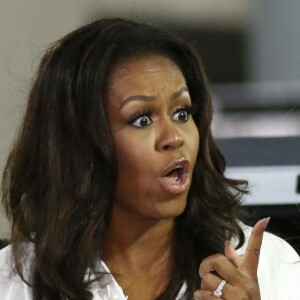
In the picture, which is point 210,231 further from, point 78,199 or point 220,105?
point 220,105

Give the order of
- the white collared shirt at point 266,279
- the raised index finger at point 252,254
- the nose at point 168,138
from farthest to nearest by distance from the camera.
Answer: the white collared shirt at point 266,279 → the nose at point 168,138 → the raised index finger at point 252,254

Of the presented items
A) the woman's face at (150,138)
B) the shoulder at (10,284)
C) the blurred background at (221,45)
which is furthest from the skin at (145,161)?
the blurred background at (221,45)

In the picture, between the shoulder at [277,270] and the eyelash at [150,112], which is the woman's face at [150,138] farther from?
the shoulder at [277,270]

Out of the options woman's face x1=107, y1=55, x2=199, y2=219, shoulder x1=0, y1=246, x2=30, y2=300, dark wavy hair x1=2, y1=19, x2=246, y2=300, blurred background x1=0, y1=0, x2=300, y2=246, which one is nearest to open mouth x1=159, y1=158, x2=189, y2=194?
woman's face x1=107, y1=55, x2=199, y2=219

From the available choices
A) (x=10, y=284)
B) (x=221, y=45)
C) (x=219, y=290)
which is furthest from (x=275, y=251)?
(x=221, y=45)

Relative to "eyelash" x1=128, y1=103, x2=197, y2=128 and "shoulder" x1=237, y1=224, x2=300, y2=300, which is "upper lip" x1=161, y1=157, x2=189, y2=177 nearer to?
"eyelash" x1=128, y1=103, x2=197, y2=128

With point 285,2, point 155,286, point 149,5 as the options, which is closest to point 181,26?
point 149,5

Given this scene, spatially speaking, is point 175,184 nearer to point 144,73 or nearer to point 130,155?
point 130,155

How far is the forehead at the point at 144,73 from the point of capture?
5.80 ft

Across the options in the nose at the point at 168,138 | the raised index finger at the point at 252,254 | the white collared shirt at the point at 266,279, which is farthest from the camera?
the white collared shirt at the point at 266,279

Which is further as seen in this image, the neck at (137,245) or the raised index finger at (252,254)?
the neck at (137,245)

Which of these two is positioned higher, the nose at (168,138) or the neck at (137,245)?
the nose at (168,138)

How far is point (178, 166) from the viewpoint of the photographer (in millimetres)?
1716

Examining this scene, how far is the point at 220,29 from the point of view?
2.46m
